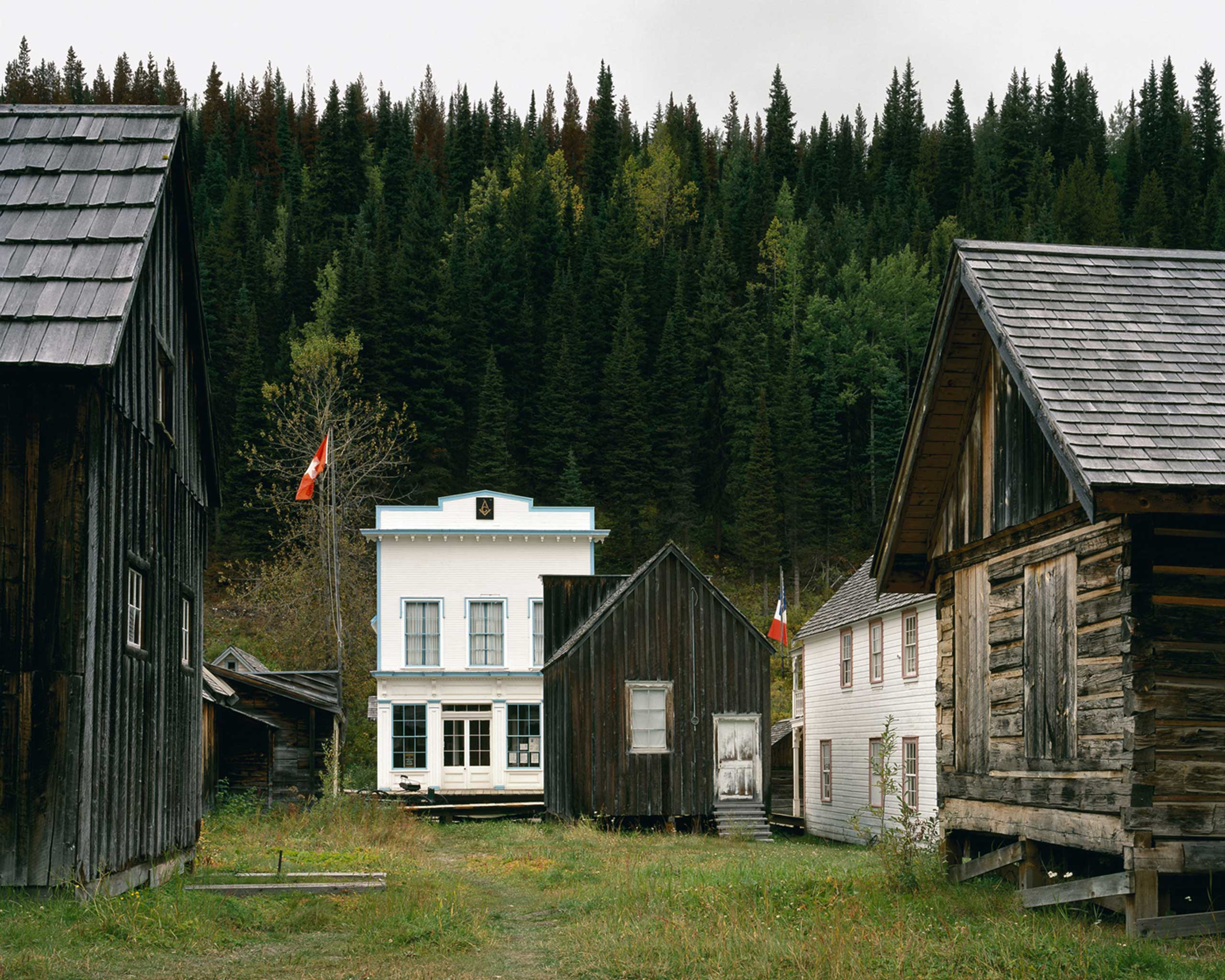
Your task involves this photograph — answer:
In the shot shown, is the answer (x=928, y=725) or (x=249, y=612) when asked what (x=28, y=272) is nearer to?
(x=928, y=725)

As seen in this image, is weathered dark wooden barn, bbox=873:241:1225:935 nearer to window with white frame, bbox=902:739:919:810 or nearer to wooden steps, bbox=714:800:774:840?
window with white frame, bbox=902:739:919:810

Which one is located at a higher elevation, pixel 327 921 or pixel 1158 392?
pixel 1158 392

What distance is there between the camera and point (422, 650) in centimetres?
4391

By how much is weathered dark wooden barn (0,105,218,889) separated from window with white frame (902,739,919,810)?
17945mm

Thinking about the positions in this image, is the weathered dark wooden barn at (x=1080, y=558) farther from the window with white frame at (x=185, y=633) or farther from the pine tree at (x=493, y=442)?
the pine tree at (x=493, y=442)

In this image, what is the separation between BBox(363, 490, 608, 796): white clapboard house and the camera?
142ft

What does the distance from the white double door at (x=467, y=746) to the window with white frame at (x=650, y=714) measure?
39.3 ft

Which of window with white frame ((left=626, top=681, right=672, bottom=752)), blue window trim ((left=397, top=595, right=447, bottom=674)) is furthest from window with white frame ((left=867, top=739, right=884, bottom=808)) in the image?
blue window trim ((left=397, top=595, right=447, bottom=674))

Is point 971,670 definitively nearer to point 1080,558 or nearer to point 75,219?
point 1080,558

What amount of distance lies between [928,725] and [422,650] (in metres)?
20.0

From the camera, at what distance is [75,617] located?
12305mm

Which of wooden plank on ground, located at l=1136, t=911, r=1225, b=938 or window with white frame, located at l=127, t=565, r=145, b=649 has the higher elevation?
window with white frame, located at l=127, t=565, r=145, b=649

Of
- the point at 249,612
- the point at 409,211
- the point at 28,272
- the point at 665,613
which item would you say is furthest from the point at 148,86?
the point at 28,272

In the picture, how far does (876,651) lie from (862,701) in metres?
1.80
